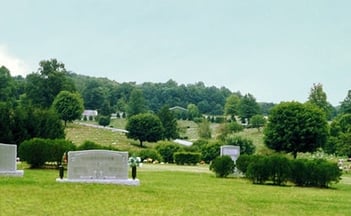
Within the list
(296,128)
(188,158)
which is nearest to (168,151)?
(188,158)

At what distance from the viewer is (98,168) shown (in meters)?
19.3

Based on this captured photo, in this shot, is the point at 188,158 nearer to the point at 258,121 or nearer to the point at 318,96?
the point at 318,96

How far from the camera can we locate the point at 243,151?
197 ft

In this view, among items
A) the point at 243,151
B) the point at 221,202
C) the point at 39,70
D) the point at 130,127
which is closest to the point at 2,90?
the point at 39,70

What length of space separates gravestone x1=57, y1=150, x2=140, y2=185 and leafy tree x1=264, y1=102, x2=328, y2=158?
112ft

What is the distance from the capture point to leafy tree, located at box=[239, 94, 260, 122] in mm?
108312

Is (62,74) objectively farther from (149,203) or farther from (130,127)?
(149,203)

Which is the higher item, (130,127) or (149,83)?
(149,83)

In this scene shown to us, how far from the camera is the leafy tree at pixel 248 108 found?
355 feet

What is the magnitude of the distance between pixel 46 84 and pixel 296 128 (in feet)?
173

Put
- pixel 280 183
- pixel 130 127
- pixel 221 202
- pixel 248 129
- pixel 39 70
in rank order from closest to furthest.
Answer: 1. pixel 221 202
2. pixel 280 183
3. pixel 130 127
4. pixel 39 70
5. pixel 248 129

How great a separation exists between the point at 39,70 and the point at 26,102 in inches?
249

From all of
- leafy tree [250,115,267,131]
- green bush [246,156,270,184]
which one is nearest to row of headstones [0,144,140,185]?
green bush [246,156,270,184]

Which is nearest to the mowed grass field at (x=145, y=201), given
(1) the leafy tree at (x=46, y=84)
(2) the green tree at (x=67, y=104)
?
(2) the green tree at (x=67, y=104)
